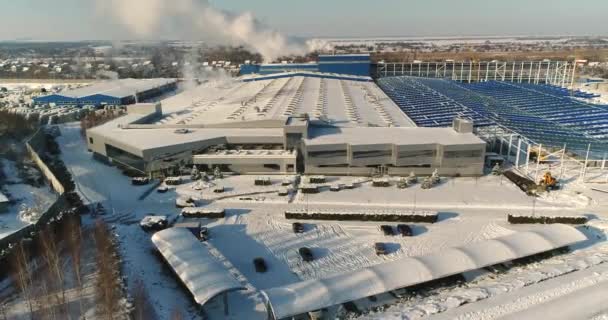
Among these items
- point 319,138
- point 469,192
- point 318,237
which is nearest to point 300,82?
point 319,138

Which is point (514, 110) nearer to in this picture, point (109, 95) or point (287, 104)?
point (287, 104)

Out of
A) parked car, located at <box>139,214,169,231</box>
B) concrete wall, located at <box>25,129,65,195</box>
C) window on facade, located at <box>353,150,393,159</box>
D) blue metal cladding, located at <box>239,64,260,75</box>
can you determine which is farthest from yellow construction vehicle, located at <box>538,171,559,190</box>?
blue metal cladding, located at <box>239,64,260,75</box>

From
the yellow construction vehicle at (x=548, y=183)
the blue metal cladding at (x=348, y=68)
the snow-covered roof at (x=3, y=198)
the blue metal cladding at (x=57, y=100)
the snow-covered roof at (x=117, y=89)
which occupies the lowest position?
the yellow construction vehicle at (x=548, y=183)

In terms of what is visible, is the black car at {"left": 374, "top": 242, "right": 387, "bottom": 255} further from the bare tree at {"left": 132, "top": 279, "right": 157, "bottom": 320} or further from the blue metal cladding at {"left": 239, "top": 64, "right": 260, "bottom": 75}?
the blue metal cladding at {"left": 239, "top": 64, "right": 260, "bottom": 75}

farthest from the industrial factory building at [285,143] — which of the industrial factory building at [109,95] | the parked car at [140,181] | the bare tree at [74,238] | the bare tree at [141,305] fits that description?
the industrial factory building at [109,95]

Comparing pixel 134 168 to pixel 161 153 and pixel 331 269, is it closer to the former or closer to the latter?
pixel 161 153

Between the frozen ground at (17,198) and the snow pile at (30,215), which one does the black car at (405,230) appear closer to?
the snow pile at (30,215)
